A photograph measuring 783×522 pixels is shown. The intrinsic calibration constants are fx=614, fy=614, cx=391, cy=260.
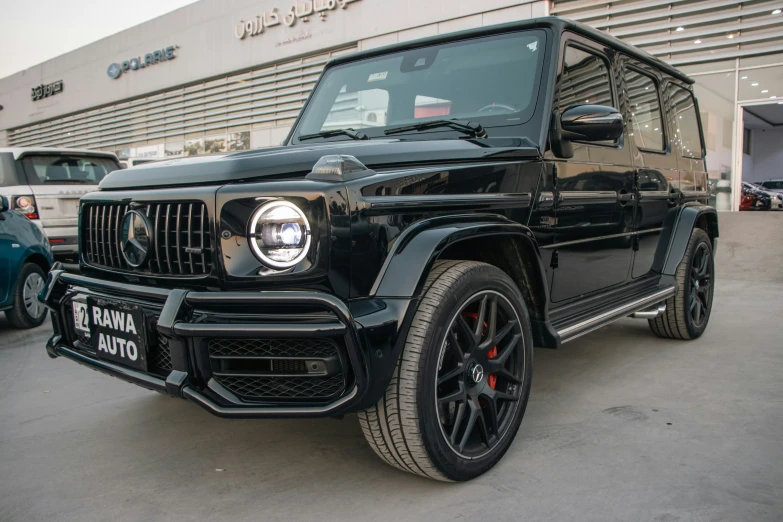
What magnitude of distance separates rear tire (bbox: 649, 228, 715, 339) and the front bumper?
10.2 feet

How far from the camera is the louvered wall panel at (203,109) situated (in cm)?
1652

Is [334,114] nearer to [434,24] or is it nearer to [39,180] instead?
[39,180]

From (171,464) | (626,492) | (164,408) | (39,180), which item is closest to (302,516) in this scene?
(171,464)

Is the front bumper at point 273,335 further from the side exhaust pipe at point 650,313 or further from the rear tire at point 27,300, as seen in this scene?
the rear tire at point 27,300

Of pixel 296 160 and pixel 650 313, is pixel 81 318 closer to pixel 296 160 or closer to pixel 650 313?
pixel 296 160

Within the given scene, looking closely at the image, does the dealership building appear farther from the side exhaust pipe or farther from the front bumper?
the side exhaust pipe

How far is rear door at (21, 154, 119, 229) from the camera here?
24.0 feet

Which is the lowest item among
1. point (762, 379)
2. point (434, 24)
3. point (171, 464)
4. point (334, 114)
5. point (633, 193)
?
point (762, 379)

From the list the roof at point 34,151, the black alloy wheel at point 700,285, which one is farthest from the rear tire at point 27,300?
the black alloy wheel at point 700,285

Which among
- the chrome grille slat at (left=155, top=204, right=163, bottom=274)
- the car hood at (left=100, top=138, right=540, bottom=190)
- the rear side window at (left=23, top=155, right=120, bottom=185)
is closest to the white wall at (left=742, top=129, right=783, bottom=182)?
the rear side window at (left=23, top=155, right=120, bottom=185)

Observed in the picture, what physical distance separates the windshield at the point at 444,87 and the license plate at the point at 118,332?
1432 mm

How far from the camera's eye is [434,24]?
13.3 meters

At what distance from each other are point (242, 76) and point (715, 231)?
51.8 ft

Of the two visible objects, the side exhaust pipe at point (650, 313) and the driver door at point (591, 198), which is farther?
the side exhaust pipe at point (650, 313)
